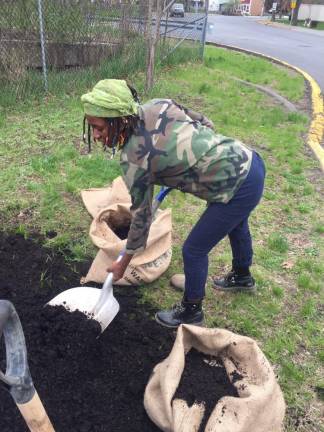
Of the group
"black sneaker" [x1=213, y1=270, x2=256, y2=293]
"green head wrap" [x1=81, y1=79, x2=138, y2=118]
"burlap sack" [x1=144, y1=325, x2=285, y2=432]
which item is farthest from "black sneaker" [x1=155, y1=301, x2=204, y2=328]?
"green head wrap" [x1=81, y1=79, x2=138, y2=118]

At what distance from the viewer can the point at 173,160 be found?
198 centimetres

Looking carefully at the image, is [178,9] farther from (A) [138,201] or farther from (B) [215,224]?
(A) [138,201]

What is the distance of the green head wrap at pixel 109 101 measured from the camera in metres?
1.81

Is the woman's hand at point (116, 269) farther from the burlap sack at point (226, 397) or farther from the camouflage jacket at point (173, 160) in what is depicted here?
the burlap sack at point (226, 397)

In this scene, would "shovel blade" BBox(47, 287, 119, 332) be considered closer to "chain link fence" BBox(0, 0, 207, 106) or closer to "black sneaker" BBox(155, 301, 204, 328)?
"black sneaker" BBox(155, 301, 204, 328)

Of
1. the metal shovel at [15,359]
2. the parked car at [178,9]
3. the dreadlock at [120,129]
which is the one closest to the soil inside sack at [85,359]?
the metal shovel at [15,359]

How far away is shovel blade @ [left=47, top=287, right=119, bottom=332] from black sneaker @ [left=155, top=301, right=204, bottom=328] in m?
0.31

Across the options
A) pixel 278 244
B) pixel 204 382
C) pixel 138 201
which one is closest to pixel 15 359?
pixel 138 201

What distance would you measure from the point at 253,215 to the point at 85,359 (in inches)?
82.6

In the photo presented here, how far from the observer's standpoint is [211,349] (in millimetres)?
2279

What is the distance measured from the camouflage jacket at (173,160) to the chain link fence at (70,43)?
4.30 meters

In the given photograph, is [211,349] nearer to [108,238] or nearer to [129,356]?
[129,356]

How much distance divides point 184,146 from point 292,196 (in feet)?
8.37

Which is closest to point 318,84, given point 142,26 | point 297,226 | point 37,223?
point 142,26
